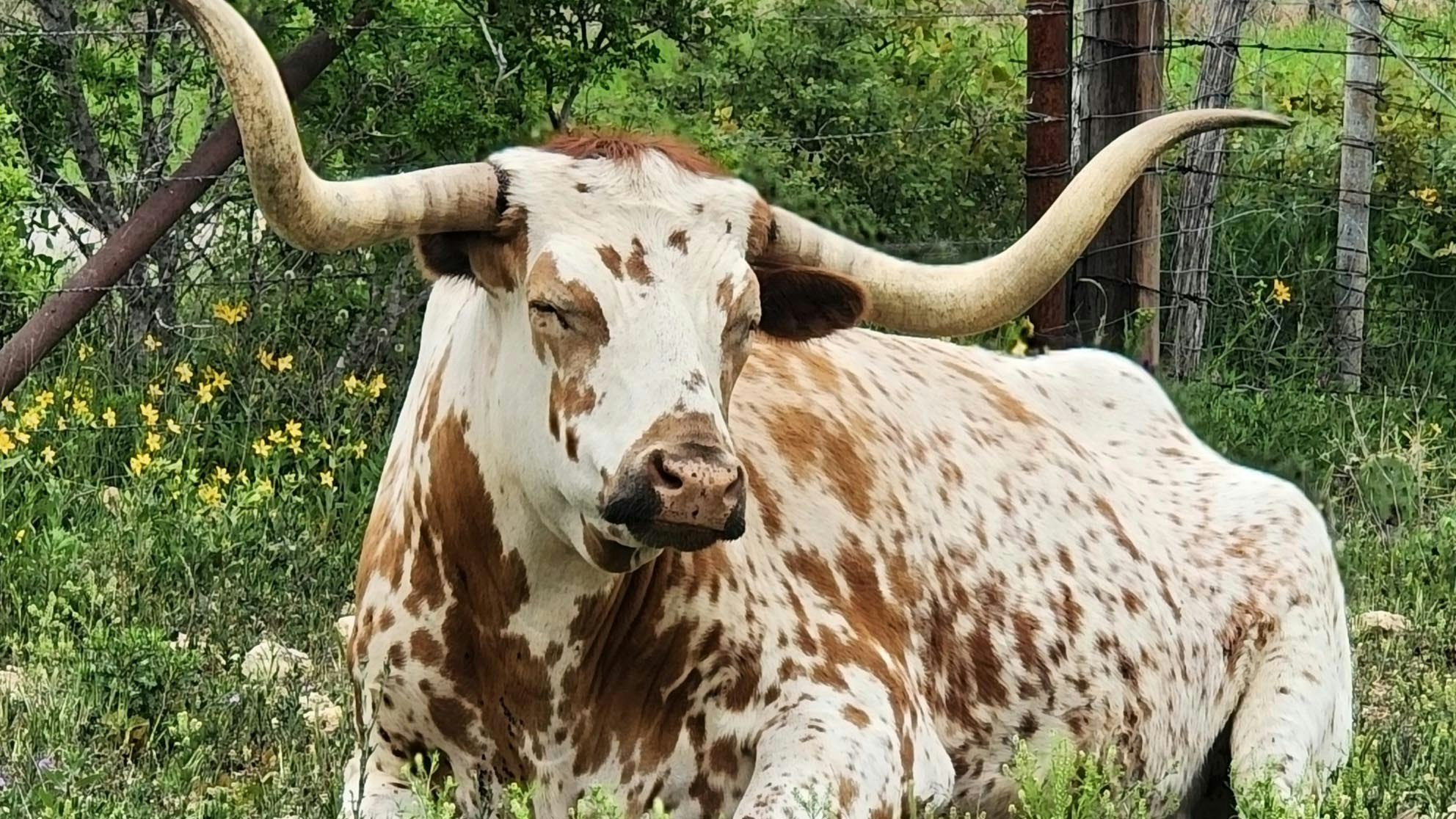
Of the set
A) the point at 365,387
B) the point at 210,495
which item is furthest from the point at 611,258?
the point at 365,387

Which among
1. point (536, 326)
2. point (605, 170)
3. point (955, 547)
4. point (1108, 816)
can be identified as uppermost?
point (605, 170)

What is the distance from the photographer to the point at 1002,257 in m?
4.21

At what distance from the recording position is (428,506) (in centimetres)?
412

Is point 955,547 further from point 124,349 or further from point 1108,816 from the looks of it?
point 124,349

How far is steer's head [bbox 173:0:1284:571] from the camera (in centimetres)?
340

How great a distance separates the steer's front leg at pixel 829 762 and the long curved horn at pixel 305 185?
3.60 ft

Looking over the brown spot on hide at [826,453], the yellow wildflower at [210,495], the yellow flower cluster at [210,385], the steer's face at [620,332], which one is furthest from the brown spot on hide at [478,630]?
the yellow flower cluster at [210,385]

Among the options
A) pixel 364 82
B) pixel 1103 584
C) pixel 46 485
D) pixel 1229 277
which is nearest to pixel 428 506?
pixel 1103 584

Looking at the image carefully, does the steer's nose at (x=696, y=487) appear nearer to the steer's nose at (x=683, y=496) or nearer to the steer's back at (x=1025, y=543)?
the steer's nose at (x=683, y=496)

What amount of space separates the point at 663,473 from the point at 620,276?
42 centimetres

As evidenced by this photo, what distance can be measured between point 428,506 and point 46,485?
2.78 metres

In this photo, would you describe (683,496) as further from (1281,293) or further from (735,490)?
(1281,293)

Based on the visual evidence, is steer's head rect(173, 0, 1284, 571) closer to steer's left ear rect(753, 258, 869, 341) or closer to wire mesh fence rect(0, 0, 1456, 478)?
steer's left ear rect(753, 258, 869, 341)

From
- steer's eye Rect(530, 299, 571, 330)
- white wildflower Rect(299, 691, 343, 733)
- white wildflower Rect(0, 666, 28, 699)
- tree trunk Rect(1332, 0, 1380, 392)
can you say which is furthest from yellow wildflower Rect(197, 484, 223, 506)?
tree trunk Rect(1332, 0, 1380, 392)
